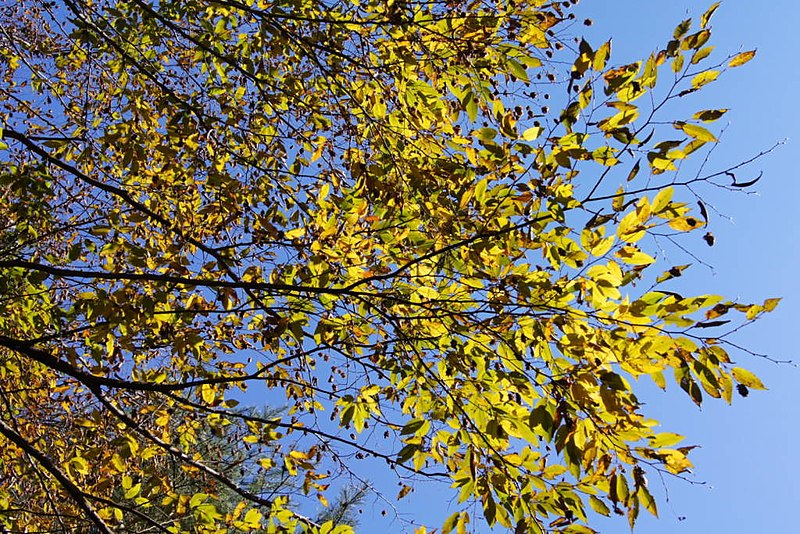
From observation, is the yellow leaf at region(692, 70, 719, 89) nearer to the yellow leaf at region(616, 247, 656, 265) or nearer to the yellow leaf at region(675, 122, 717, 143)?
the yellow leaf at region(675, 122, 717, 143)

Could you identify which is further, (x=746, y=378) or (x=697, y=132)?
(x=697, y=132)

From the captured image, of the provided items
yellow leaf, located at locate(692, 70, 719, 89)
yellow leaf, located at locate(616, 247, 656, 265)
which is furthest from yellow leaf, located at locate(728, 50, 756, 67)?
yellow leaf, located at locate(616, 247, 656, 265)

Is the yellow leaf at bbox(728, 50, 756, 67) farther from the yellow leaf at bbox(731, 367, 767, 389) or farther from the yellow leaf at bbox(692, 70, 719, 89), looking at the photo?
the yellow leaf at bbox(731, 367, 767, 389)

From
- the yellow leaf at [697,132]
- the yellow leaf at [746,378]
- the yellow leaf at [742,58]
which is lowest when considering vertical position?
the yellow leaf at [746,378]

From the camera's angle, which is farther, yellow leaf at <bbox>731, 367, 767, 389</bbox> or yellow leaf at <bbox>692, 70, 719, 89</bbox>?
yellow leaf at <bbox>692, 70, 719, 89</bbox>

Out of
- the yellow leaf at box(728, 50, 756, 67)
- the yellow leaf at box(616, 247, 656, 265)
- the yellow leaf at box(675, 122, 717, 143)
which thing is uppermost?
the yellow leaf at box(728, 50, 756, 67)

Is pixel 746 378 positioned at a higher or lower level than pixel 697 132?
lower

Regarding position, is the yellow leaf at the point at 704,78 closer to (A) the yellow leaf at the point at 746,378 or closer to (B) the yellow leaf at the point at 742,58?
(B) the yellow leaf at the point at 742,58

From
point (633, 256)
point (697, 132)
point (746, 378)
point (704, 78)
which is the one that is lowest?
point (746, 378)

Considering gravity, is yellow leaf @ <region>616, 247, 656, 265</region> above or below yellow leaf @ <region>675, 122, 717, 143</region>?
below

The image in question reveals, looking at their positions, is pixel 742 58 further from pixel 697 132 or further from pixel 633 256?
pixel 633 256

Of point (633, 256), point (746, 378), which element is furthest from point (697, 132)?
point (746, 378)

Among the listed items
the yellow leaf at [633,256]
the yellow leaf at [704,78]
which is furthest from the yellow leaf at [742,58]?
the yellow leaf at [633,256]

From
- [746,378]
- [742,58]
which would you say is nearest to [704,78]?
[742,58]
